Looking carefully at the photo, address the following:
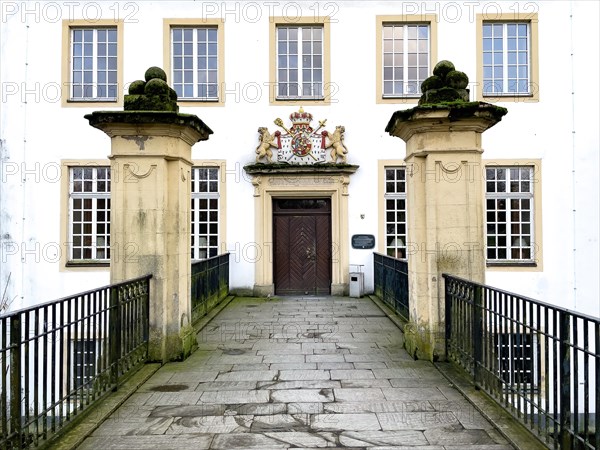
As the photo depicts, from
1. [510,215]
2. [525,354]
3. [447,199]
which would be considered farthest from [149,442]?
[510,215]

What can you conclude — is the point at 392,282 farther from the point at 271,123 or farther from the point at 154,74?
the point at 154,74

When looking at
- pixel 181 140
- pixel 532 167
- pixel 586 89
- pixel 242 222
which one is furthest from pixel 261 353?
pixel 586 89

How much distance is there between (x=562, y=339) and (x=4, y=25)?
15157mm

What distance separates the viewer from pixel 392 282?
36.2ft

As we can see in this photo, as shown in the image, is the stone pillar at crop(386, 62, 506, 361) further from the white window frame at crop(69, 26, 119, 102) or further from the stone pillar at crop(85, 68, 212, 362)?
the white window frame at crop(69, 26, 119, 102)

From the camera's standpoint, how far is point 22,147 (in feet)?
46.3

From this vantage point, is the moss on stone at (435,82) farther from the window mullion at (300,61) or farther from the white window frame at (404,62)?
the window mullion at (300,61)

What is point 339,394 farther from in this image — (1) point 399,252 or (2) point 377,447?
(1) point 399,252

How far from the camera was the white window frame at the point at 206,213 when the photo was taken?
14.2m

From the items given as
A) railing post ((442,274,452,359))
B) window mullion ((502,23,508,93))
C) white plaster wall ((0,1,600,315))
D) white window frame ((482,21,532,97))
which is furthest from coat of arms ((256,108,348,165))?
railing post ((442,274,452,359))

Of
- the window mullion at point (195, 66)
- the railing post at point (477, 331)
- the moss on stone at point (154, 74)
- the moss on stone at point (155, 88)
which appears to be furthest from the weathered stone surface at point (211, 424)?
the window mullion at point (195, 66)

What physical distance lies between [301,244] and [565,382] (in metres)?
11.2

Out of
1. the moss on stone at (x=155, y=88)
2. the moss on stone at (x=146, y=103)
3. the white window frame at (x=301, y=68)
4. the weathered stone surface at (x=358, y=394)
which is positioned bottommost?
the weathered stone surface at (x=358, y=394)

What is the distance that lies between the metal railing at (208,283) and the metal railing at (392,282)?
3.52 metres
